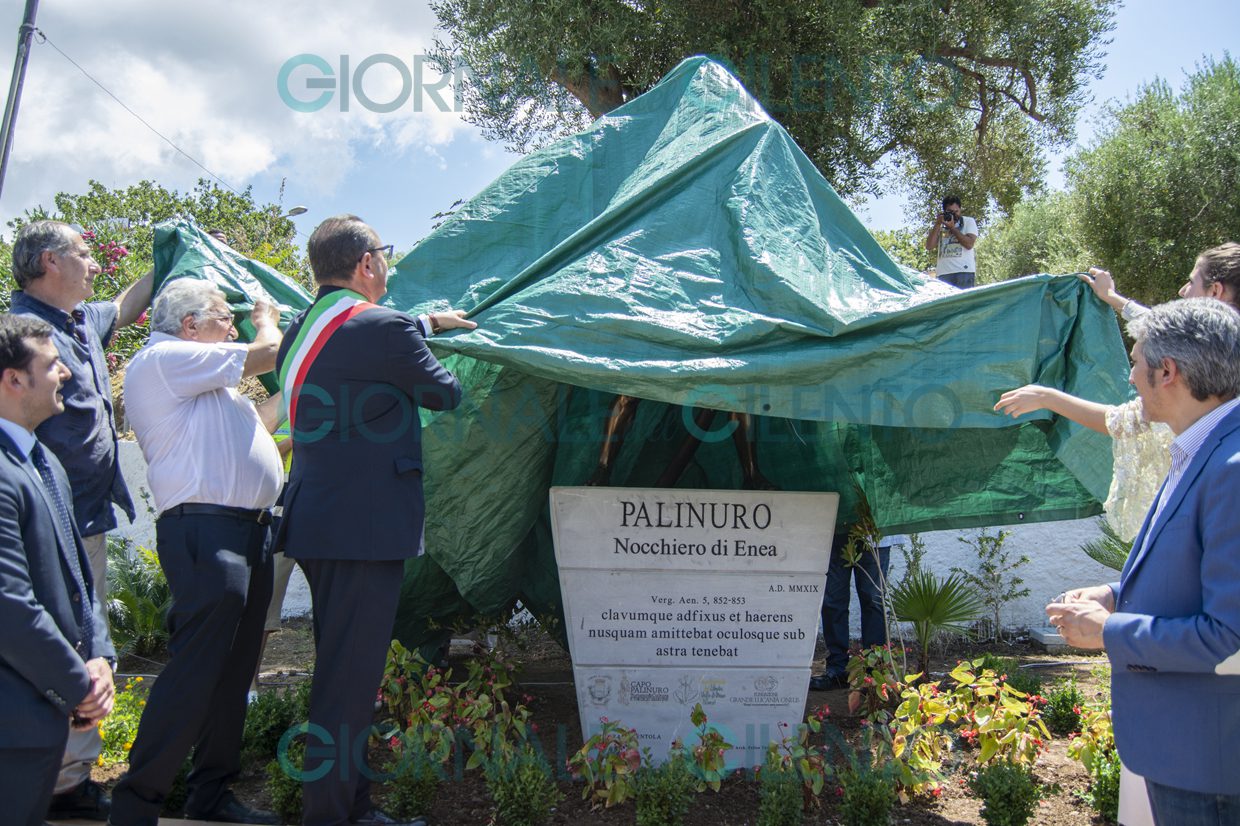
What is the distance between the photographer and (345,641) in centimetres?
312

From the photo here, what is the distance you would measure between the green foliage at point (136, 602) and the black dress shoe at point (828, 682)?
13.1 feet

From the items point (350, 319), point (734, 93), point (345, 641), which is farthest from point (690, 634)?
point (734, 93)

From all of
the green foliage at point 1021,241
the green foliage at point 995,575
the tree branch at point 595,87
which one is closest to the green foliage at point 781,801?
the green foliage at point 995,575

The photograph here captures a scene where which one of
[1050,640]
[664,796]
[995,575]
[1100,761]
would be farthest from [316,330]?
[1050,640]

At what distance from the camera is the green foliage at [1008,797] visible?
340 centimetres

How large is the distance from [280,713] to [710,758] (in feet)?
6.07

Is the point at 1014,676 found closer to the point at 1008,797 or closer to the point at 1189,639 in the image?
A: the point at 1008,797

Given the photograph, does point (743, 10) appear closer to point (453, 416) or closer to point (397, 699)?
point (453, 416)

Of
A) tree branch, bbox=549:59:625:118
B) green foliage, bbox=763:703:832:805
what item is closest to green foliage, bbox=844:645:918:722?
green foliage, bbox=763:703:832:805

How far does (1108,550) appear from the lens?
6.70 m

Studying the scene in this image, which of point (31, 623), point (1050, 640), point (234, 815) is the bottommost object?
point (234, 815)

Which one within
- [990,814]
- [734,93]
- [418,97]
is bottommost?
[990,814]

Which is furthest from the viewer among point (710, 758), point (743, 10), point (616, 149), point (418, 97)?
point (743, 10)

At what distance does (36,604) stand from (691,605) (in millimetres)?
2530
